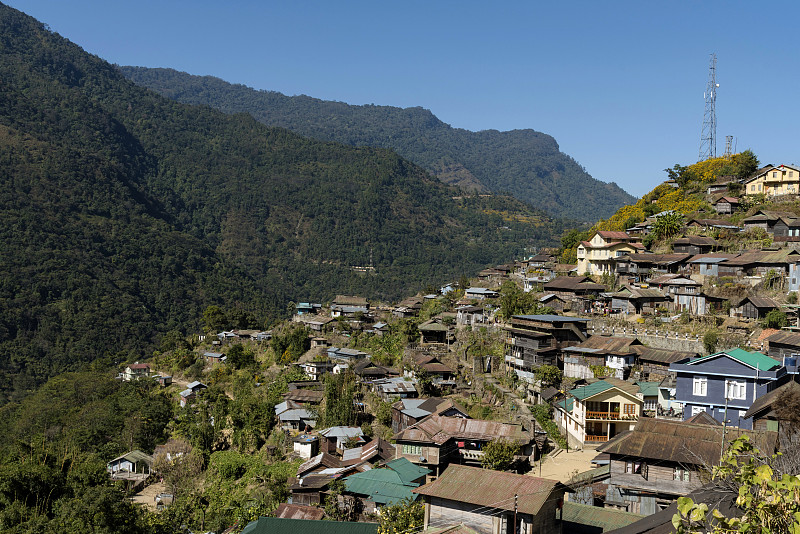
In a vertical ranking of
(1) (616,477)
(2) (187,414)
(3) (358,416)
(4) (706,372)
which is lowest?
(2) (187,414)

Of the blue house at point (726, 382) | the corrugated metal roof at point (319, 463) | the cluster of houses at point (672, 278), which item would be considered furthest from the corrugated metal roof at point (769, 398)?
the corrugated metal roof at point (319, 463)

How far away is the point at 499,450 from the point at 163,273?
99.8m

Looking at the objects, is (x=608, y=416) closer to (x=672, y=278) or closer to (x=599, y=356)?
(x=599, y=356)

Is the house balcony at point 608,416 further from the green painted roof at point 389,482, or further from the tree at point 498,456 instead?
the green painted roof at point 389,482

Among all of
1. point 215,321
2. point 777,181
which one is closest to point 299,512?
point 777,181

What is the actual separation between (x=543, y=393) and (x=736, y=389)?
970 cm

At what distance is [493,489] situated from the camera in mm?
19484

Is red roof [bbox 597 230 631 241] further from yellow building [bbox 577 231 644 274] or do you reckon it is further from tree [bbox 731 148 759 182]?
tree [bbox 731 148 759 182]

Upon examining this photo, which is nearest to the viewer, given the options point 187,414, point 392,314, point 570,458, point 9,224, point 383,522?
point 383,522

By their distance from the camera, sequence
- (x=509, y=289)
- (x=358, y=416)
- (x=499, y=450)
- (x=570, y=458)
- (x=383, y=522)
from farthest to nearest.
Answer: (x=509, y=289) < (x=358, y=416) < (x=570, y=458) < (x=499, y=450) < (x=383, y=522)

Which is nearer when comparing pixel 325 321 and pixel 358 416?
pixel 358 416


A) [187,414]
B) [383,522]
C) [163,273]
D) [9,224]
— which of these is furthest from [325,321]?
[9,224]

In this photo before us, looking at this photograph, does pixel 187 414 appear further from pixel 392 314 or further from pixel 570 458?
pixel 570 458

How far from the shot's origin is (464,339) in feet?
150
